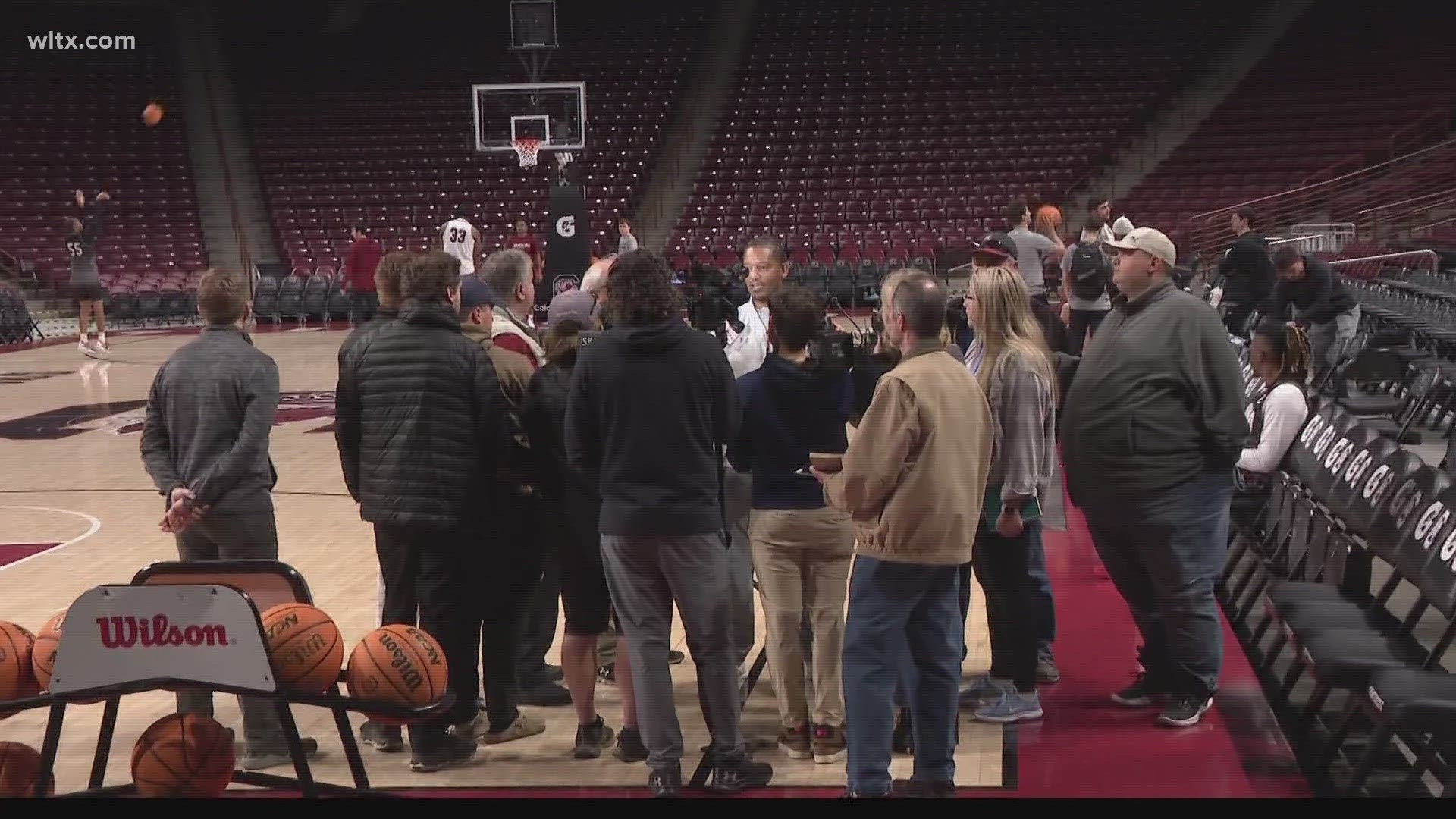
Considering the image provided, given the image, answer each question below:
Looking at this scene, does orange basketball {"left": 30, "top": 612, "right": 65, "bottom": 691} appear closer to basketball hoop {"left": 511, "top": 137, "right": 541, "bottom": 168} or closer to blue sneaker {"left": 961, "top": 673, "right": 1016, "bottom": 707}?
blue sneaker {"left": 961, "top": 673, "right": 1016, "bottom": 707}

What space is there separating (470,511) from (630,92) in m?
22.3

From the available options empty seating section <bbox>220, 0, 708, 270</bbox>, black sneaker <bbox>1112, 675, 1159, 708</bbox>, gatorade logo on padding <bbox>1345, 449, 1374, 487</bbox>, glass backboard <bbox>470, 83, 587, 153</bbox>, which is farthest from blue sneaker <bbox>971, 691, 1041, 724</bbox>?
empty seating section <bbox>220, 0, 708, 270</bbox>

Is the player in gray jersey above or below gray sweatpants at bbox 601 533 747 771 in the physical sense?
above

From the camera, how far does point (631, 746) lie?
14.0 ft

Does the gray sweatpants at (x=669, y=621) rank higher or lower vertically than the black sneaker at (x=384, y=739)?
higher

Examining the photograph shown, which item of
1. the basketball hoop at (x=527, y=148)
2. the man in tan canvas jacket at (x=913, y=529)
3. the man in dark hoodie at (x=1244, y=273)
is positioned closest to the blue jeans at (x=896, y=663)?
the man in tan canvas jacket at (x=913, y=529)

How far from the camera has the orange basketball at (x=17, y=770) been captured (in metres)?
3.11

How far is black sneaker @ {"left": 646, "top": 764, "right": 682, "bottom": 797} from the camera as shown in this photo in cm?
388

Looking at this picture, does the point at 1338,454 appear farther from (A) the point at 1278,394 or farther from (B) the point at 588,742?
(B) the point at 588,742

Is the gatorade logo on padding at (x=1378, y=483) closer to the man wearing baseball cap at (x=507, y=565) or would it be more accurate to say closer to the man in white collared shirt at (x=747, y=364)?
the man in white collared shirt at (x=747, y=364)

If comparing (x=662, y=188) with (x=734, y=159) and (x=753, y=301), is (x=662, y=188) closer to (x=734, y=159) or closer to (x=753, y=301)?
(x=734, y=159)

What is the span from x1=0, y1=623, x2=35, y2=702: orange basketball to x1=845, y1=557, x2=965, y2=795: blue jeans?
1.90 m

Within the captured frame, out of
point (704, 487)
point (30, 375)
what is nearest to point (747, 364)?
point (704, 487)

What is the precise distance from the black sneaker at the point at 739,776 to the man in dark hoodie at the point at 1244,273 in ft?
23.7
